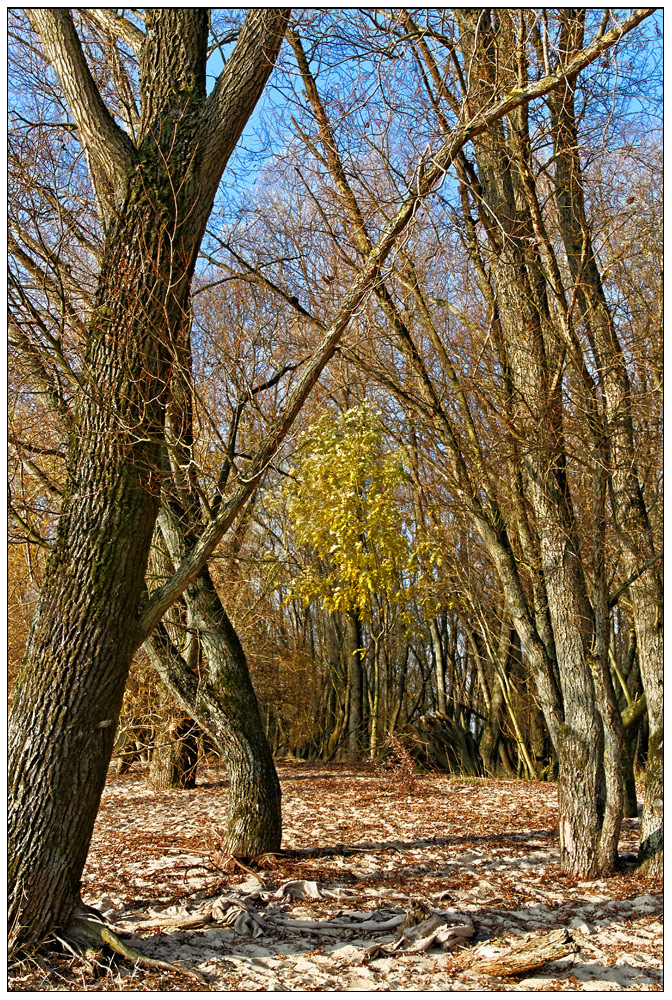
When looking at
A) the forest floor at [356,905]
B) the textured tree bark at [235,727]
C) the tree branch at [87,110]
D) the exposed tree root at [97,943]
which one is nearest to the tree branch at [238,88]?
the tree branch at [87,110]

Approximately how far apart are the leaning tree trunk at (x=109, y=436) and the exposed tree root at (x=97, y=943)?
66 mm

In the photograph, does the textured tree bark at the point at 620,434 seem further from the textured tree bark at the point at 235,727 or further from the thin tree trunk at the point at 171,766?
the thin tree trunk at the point at 171,766

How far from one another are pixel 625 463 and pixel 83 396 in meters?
4.00

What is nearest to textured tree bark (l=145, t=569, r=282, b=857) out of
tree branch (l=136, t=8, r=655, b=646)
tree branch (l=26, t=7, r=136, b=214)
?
Answer: tree branch (l=136, t=8, r=655, b=646)

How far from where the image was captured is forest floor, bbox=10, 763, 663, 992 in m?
3.85

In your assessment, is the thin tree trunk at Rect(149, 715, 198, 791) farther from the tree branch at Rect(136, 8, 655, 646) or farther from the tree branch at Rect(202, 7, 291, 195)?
the tree branch at Rect(202, 7, 291, 195)

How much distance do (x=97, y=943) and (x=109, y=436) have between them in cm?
250

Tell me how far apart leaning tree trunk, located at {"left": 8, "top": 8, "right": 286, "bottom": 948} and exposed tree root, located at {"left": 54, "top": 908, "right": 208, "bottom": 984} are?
66 millimetres

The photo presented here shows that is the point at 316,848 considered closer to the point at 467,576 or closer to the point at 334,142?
the point at 334,142

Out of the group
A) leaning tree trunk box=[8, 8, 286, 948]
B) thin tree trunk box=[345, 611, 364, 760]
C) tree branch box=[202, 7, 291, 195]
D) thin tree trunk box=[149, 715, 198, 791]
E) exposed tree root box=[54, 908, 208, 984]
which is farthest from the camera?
Result: thin tree trunk box=[345, 611, 364, 760]

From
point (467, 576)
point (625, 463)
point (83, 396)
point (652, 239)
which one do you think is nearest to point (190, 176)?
point (83, 396)

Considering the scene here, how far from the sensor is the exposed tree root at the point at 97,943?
3.72 meters

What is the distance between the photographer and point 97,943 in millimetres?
3789

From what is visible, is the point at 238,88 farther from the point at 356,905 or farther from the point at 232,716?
the point at 356,905
